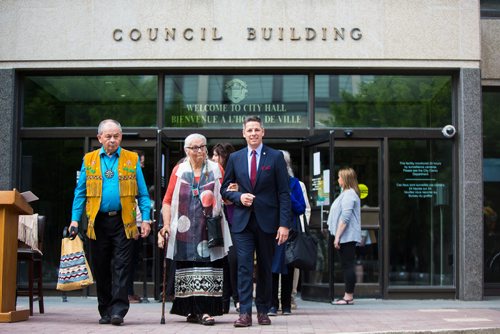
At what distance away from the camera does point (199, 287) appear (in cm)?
888

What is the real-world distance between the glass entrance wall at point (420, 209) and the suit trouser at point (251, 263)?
17.2 feet

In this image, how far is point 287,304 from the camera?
10.5 metres

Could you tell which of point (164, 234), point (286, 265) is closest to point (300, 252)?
point (286, 265)

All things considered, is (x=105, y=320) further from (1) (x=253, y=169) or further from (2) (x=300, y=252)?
(2) (x=300, y=252)

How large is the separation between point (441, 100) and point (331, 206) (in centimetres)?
263

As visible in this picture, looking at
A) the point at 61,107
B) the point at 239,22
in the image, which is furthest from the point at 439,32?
the point at 61,107

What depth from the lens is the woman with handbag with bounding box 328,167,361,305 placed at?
12.5 meters

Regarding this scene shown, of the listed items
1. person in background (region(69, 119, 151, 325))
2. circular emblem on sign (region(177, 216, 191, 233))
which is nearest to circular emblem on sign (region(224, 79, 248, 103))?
person in background (region(69, 119, 151, 325))

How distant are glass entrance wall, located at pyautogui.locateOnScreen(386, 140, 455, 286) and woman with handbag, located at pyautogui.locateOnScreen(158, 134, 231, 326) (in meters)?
5.32

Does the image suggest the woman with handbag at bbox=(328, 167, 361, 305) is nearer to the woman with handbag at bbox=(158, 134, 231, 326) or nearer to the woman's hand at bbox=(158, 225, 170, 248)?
the woman with handbag at bbox=(158, 134, 231, 326)

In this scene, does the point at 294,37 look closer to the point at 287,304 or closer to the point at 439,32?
the point at 439,32

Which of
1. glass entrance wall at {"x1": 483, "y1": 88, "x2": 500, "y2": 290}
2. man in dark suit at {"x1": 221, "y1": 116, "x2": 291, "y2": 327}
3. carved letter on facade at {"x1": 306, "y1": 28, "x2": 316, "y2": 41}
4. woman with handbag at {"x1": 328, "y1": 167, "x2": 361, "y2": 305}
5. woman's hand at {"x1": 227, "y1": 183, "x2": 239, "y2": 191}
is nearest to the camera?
man in dark suit at {"x1": 221, "y1": 116, "x2": 291, "y2": 327}

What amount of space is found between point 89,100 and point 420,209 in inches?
218

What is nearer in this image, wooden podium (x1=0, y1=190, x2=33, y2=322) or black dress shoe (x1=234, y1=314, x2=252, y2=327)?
black dress shoe (x1=234, y1=314, x2=252, y2=327)
